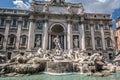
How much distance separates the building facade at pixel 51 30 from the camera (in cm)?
2716

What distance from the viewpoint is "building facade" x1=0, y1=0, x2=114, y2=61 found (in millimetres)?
27156

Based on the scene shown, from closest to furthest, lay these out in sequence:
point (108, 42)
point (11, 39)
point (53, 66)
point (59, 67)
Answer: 1. point (59, 67)
2. point (53, 66)
3. point (11, 39)
4. point (108, 42)

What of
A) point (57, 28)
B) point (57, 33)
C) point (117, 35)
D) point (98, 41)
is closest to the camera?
point (57, 33)

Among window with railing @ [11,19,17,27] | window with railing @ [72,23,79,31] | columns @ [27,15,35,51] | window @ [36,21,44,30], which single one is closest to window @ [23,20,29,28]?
columns @ [27,15,35,51]

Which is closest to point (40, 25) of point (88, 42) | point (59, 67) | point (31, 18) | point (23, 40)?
point (31, 18)

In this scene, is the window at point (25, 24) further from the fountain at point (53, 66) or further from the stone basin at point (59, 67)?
the stone basin at point (59, 67)

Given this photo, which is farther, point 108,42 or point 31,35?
point 108,42

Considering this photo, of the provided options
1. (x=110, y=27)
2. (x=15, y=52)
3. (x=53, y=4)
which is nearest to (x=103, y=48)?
(x=110, y=27)

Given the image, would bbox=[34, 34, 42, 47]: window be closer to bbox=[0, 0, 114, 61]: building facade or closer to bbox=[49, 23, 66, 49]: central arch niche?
bbox=[0, 0, 114, 61]: building facade

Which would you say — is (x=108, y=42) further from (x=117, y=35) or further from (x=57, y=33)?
(x=57, y=33)

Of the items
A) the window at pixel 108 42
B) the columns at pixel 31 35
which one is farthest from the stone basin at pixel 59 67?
the window at pixel 108 42

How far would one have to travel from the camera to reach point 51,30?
28.7 meters

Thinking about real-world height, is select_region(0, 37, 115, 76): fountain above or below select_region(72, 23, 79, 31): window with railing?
below

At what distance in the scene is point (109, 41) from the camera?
30203 millimetres
